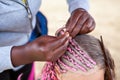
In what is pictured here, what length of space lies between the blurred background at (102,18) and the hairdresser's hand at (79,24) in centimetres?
192

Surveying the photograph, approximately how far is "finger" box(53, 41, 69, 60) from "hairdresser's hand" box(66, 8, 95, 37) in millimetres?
136

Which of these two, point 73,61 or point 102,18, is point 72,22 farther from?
point 102,18

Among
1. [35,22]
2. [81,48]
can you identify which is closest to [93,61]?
[81,48]

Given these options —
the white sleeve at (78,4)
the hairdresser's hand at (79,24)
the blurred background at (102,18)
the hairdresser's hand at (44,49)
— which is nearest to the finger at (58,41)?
the hairdresser's hand at (44,49)

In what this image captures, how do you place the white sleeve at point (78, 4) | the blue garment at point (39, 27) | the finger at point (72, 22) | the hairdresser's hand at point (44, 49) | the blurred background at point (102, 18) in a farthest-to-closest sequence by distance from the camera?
the blurred background at point (102, 18) < the blue garment at point (39, 27) < the white sleeve at point (78, 4) < the finger at point (72, 22) < the hairdresser's hand at point (44, 49)

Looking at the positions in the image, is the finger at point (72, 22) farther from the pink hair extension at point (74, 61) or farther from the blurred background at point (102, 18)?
the blurred background at point (102, 18)

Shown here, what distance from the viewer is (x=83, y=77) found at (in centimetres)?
132

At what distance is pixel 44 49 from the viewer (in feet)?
4.09

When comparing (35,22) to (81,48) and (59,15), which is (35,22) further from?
(59,15)

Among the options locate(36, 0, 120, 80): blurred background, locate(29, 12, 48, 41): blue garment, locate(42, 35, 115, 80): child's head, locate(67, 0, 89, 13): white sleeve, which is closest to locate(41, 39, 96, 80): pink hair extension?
locate(42, 35, 115, 80): child's head

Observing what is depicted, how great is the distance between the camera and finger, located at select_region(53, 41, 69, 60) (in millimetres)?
1270

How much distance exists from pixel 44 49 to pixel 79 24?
0.26m

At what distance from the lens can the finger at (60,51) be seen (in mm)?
1270

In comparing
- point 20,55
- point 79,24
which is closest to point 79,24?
point 79,24
